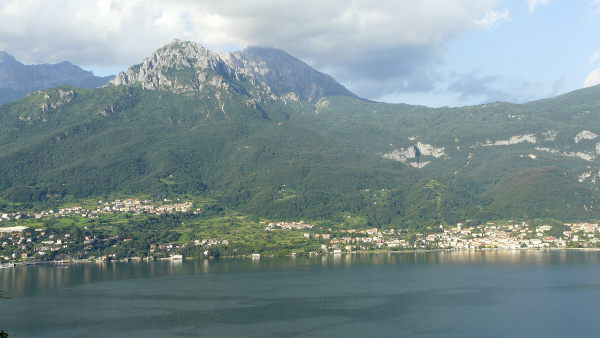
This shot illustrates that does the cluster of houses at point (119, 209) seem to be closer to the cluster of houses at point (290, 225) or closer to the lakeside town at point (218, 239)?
the lakeside town at point (218, 239)

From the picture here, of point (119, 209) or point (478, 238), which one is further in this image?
point (119, 209)

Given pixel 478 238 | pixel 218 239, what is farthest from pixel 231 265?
pixel 478 238

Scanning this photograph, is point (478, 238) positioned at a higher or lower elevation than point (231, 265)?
higher

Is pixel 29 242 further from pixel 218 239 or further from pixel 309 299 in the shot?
pixel 309 299

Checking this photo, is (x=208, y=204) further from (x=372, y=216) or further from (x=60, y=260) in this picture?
(x=60, y=260)

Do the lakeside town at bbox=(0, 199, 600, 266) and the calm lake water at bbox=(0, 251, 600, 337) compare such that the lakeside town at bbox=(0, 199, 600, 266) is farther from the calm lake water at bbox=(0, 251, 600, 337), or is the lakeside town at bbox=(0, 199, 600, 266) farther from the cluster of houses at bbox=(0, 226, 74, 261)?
the calm lake water at bbox=(0, 251, 600, 337)

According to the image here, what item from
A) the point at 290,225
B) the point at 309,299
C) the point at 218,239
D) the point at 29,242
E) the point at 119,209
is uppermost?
the point at 119,209

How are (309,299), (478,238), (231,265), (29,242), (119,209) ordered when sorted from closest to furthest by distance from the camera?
(309,299)
(231,265)
(29,242)
(478,238)
(119,209)

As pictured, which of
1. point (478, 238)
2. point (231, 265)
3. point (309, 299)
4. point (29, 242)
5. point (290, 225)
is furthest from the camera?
point (290, 225)
